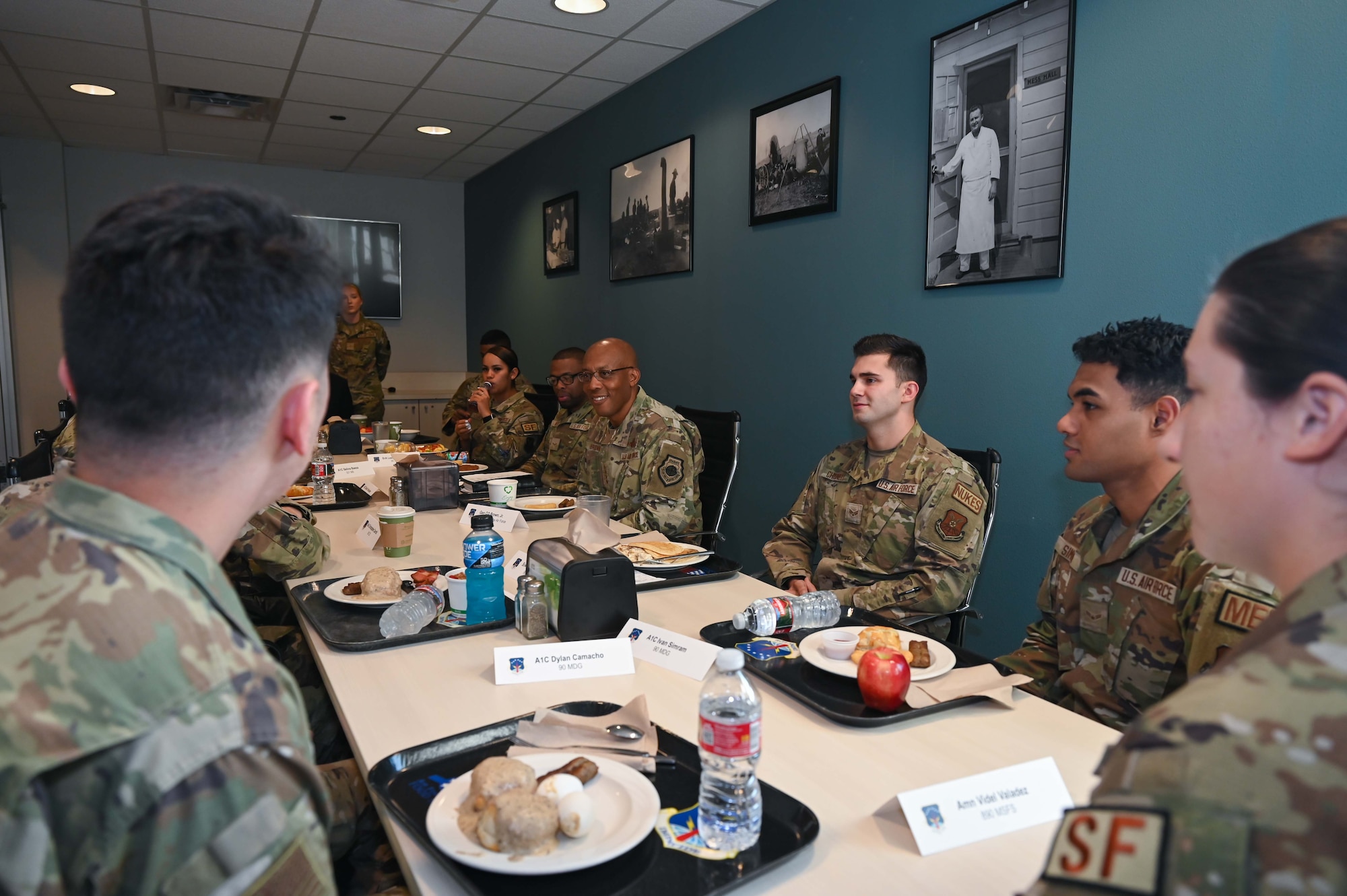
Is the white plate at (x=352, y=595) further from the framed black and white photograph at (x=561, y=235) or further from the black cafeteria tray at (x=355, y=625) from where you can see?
the framed black and white photograph at (x=561, y=235)

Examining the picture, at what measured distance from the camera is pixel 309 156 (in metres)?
6.68

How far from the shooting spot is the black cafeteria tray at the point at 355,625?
1484 millimetres

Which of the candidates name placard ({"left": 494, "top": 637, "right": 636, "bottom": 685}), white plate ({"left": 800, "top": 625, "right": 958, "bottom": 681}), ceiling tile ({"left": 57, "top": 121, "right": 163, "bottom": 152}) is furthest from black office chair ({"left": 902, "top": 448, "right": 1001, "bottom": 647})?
ceiling tile ({"left": 57, "top": 121, "right": 163, "bottom": 152})

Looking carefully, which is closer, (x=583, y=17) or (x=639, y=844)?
(x=639, y=844)

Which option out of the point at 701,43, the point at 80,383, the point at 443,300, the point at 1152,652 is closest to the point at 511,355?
the point at 701,43

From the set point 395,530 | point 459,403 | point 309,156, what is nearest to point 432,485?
point 395,530

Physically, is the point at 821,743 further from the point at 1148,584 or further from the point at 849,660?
the point at 1148,584

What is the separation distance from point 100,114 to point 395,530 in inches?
201

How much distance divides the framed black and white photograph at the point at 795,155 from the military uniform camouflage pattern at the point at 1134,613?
213 centimetres

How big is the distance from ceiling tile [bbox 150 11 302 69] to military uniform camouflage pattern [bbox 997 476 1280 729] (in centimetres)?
421

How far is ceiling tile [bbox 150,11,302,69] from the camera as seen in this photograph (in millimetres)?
3926

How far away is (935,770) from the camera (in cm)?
107

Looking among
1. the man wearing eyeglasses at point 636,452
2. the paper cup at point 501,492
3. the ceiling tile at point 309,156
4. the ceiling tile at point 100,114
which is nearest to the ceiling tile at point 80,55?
the ceiling tile at point 100,114

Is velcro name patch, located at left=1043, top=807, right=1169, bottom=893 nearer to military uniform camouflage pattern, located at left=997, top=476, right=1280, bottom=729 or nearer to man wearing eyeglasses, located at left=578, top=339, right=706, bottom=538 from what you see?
military uniform camouflage pattern, located at left=997, top=476, right=1280, bottom=729
